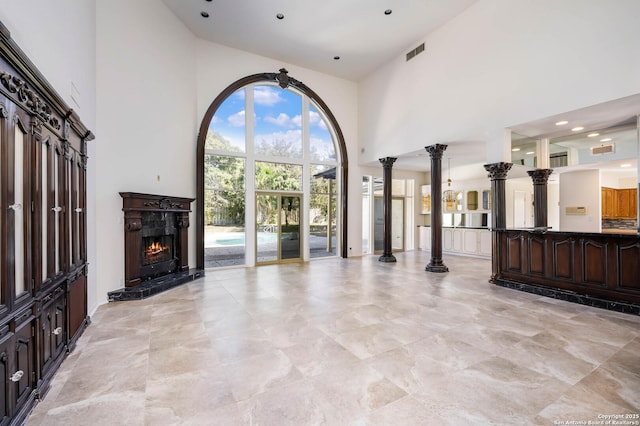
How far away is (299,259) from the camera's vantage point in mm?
8938

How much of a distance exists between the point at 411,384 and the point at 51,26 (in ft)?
16.1

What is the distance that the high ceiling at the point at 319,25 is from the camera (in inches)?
249

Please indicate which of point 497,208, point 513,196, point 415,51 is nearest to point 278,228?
point 497,208

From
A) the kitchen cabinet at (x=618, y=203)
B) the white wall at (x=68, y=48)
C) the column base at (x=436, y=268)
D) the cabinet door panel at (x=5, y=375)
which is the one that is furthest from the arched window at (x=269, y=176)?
the kitchen cabinet at (x=618, y=203)

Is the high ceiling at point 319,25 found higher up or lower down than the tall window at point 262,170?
higher up

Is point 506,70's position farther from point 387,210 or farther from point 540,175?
point 387,210

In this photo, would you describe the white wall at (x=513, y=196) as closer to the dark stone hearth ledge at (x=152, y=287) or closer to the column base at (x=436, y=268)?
the column base at (x=436, y=268)

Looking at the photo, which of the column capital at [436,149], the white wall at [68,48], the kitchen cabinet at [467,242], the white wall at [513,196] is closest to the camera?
the white wall at [68,48]

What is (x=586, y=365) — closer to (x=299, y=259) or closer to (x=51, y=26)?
(x=51, y=26)

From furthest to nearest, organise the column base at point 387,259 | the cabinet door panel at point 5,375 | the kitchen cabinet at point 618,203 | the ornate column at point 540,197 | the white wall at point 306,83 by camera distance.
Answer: the column base at point 387,259 → the kitchen cabinet at point 618,203 → the white wall at point 306,83 → the ornate column at point 540,197 → the cabinet door panel at point 5,375

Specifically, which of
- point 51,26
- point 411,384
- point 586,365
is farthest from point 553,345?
point 51,26

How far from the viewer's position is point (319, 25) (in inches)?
275

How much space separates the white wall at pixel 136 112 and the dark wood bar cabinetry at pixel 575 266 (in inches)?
284

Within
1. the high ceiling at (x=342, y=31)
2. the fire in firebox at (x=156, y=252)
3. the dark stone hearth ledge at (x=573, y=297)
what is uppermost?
the high ceiling at (x=342, y=31)
